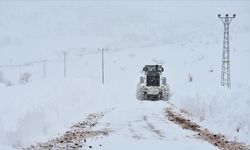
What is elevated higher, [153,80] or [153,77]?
[153,77]

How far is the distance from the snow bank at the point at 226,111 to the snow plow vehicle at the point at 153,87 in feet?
59.3

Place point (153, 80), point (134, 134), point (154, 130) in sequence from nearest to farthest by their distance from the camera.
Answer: point (134, 134)
point (154, 130)
point (153, 80)

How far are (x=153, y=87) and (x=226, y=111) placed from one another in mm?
24526

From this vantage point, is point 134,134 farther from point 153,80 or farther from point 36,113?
→ point 153,80

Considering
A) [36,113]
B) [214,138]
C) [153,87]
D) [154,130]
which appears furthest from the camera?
[153,87]

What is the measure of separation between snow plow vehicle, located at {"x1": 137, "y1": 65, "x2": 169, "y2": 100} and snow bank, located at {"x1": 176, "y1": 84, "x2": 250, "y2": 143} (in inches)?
712

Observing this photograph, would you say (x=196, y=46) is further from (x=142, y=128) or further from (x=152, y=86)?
(x=142, y=128)

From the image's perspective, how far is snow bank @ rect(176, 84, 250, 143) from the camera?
55.2 ft

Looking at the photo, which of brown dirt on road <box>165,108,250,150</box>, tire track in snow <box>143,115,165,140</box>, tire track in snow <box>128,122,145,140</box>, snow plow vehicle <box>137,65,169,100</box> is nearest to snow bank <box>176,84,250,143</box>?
brown dirt on road <box>165,108,250,150</box>

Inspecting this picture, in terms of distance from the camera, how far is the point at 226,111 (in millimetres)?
19297

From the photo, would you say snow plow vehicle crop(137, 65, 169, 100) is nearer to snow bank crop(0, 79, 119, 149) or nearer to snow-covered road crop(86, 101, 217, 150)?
snow bank crop(0, 79, 119, 149)

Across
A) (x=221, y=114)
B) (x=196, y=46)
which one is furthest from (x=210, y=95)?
(x=196, y=46)

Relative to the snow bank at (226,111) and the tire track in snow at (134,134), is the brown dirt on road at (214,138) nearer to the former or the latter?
the snow bank at (226,111)

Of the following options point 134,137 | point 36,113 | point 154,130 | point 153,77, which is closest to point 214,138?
point 154,130
